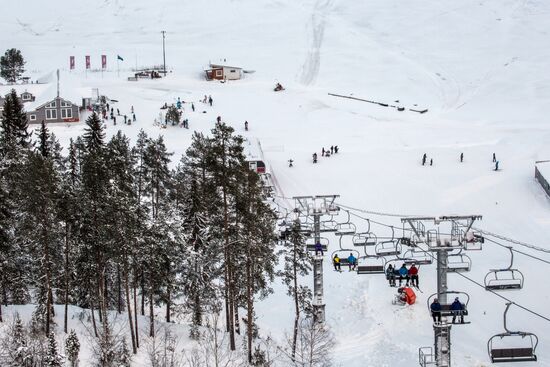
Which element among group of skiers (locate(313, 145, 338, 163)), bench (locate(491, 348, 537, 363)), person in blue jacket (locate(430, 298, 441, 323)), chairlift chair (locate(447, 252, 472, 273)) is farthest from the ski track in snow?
person in blue jacket (locate(430, 298, 441, 323))

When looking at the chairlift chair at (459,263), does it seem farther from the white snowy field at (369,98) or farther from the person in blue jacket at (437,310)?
the white snowy field at (369,98)

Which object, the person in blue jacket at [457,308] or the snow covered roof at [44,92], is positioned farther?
the snow covered roof at [44,92]

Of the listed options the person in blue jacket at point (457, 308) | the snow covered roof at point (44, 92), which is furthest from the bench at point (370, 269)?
the snow covered roof at point (44, 92)

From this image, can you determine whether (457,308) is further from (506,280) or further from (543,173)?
(543,173)

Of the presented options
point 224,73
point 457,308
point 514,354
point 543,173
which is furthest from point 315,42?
point 457,308

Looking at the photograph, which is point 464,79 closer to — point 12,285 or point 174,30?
point 174,30

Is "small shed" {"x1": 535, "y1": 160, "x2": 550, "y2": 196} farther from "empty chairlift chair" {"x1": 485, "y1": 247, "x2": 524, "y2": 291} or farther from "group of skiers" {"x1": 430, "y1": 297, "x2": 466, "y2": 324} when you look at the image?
"group of skiers" {"x1": 430, "y1": 297, "x2": 466, "y2": 324}
